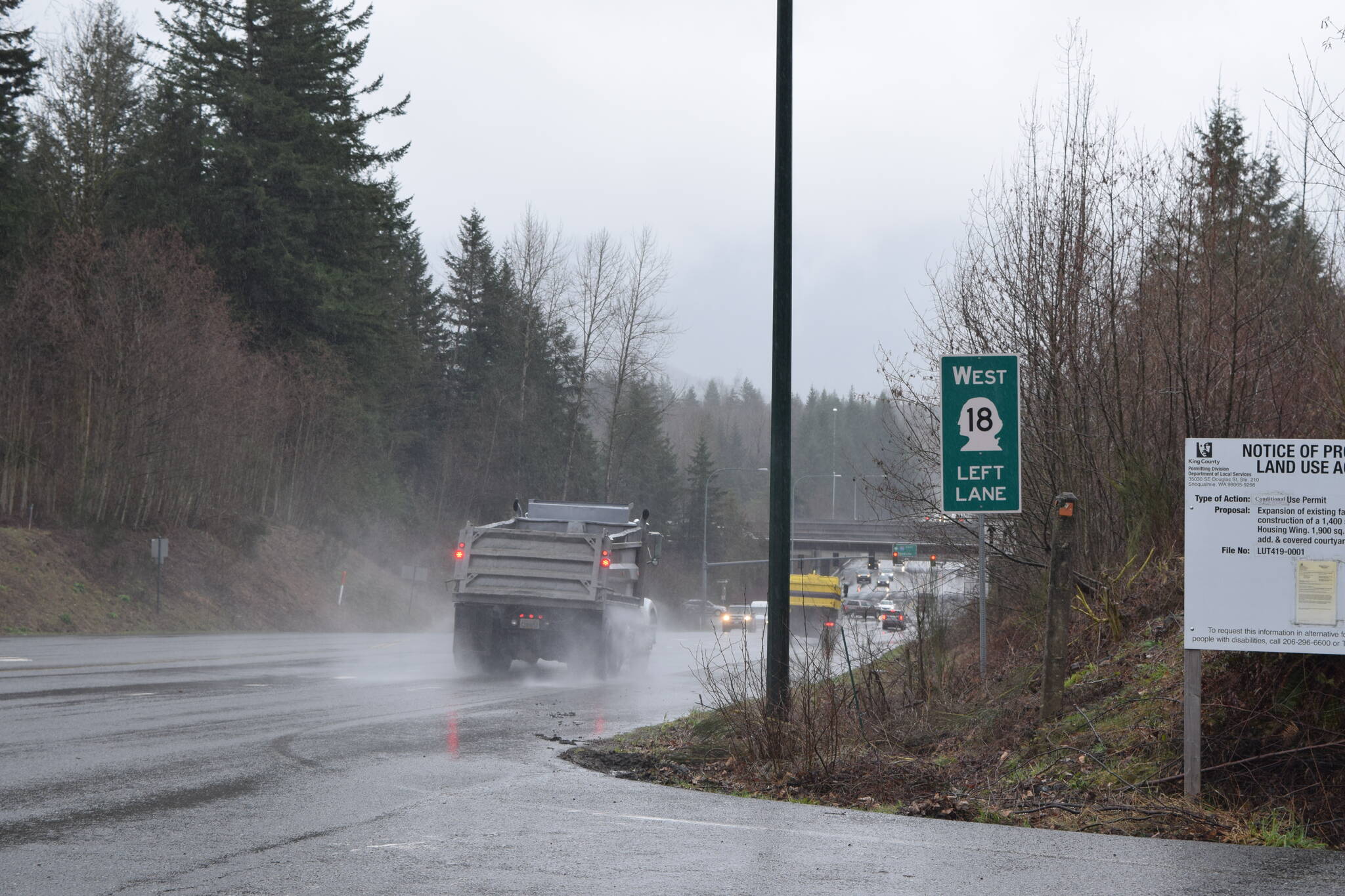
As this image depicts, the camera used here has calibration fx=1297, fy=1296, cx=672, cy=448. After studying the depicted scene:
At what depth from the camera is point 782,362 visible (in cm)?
1104

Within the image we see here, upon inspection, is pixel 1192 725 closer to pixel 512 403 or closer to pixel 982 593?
pixel 982 593

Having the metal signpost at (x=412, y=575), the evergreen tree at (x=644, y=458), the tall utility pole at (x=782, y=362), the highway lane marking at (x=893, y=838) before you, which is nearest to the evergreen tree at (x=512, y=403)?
the evergreen tree at (x=644, y=458)

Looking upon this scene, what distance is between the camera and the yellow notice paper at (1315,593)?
307 inches

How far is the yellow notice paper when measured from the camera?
7797mm

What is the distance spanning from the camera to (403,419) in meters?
70.8

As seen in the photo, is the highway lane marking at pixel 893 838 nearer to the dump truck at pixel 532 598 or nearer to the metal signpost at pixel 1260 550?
the metal signpost at pixel 1260 550

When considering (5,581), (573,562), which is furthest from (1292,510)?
(5,581)

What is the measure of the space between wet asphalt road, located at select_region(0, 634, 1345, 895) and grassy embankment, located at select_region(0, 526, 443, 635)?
21.8 meters

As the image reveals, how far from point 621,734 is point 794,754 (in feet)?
12.4

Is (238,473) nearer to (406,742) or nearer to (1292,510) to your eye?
(406,742)

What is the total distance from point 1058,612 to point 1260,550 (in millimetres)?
2082

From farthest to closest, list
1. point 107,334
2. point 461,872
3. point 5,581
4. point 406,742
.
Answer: point 107,334 < point 5,581 < point 406,742 < point 461,872

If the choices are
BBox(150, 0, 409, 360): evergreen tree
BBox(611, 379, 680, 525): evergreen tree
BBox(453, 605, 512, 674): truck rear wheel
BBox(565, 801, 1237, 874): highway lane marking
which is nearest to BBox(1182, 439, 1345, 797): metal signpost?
BBox(565, 801, 1237, 874): highway lane marking

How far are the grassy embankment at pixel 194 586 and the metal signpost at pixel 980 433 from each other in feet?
86.1
